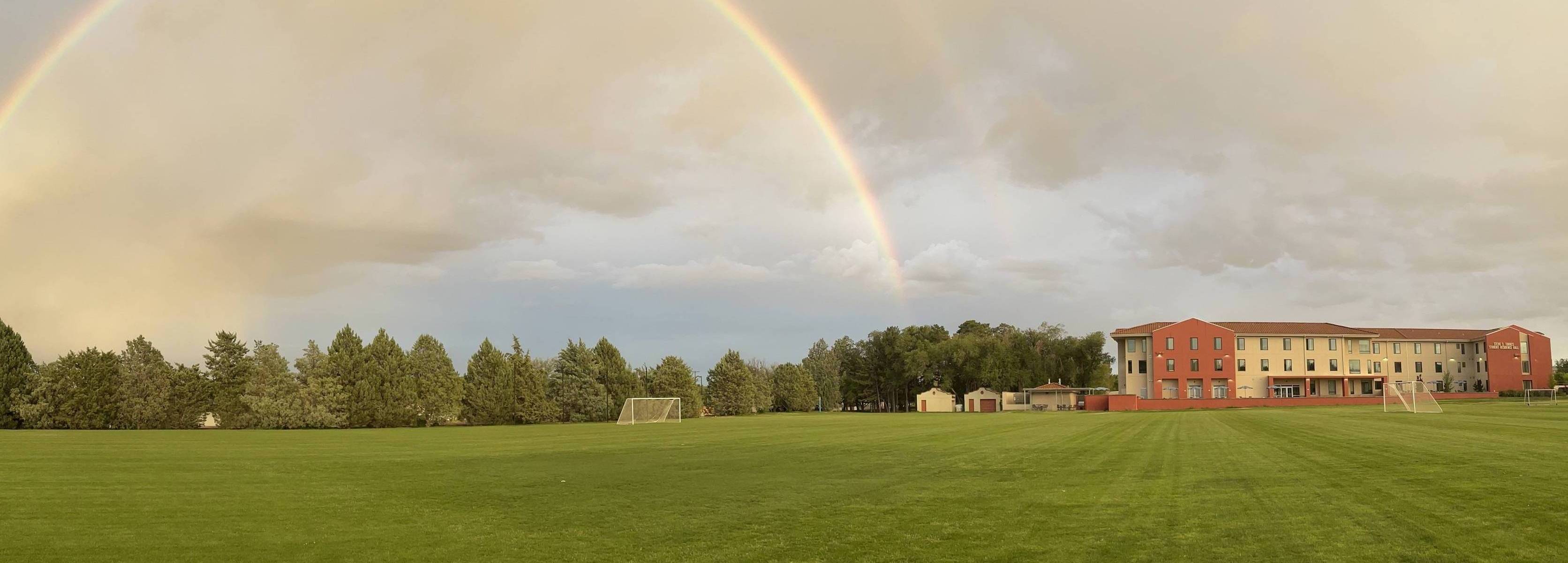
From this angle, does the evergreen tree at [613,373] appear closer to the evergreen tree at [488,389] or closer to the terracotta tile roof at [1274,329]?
the evergreen tree at [488,389]

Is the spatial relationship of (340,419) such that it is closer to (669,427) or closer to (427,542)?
(669,427)

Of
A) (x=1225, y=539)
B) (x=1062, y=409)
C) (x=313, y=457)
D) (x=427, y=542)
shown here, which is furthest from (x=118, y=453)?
(x=1062, y=409)

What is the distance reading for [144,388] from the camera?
241 feet

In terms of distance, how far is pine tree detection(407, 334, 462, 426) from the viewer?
78.4m

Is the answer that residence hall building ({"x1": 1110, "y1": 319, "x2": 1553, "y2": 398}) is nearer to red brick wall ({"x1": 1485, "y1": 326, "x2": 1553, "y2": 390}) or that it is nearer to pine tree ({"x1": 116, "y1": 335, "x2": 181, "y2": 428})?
red brick wall ({"x1": 1485, "y1": 326, "x2": 1553, "y2": 390})

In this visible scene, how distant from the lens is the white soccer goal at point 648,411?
74500 millimetres

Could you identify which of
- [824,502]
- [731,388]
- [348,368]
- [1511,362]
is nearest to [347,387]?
[348,368]

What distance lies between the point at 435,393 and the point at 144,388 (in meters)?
21.7

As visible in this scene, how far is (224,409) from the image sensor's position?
75062 mm

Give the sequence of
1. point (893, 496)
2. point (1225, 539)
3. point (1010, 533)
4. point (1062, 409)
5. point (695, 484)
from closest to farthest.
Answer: point (1225, 539)
point (1010, 533)
point (893, 496)
point (695, 484)
point (1062, 409)

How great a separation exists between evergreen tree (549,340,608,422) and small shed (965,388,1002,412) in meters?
46.5

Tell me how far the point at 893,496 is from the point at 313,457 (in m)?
19.8

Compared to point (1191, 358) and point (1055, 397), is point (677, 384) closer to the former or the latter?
point (1055, 397)

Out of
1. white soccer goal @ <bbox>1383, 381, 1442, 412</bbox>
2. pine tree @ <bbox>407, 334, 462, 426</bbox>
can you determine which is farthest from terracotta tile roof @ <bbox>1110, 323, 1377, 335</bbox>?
pine tree @ <bbox>407, 334, 462, 426</bbox>
